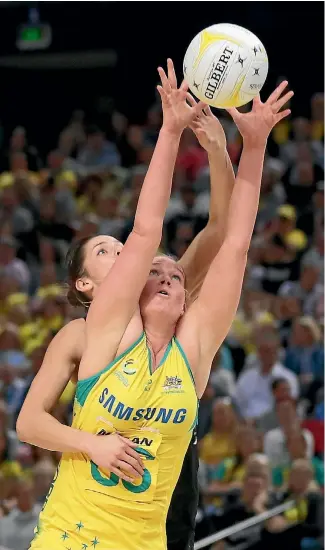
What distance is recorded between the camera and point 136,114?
13.5 m

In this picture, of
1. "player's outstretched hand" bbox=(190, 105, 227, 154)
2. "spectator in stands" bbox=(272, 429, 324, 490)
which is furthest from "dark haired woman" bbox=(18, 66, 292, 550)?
"spectator in stands" bbox=(272, 429, 324, 490)

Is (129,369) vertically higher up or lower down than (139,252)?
lower down

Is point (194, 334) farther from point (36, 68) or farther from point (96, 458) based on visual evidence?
point (36, 68)

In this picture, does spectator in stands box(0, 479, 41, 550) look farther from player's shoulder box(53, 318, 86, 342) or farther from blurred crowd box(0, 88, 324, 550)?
player's shoulder box(53, 318, 86, 342)

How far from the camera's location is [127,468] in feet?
10.6

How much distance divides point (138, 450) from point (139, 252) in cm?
66

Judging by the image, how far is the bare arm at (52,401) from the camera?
130 inches

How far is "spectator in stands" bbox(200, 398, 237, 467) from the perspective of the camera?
282 inches

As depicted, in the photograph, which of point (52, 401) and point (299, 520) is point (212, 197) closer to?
point (52, 401)

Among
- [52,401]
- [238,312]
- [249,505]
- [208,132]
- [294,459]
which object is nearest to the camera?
[52,401]

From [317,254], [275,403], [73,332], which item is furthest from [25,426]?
[317,254]

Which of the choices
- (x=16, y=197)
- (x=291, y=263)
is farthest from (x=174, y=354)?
(x=16, y=197)

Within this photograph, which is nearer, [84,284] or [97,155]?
[84,284]

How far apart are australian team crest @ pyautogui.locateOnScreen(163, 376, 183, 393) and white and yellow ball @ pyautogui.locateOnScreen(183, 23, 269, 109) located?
0.99 metres
